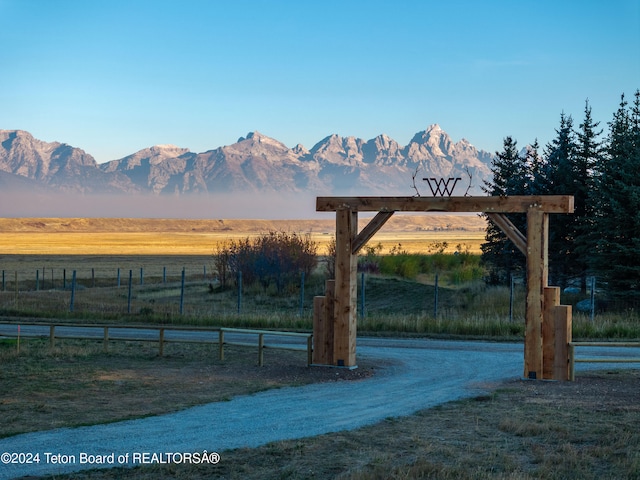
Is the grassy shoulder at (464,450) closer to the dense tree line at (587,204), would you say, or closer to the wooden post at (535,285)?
the wooden post at (535,285)

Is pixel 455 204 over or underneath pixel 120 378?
over

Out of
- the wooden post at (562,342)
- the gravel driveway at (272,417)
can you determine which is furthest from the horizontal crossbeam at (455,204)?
the gravel driveway at (272,417)

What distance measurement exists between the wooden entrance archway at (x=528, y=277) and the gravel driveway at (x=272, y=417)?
1.18m

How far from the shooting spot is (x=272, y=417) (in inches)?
574

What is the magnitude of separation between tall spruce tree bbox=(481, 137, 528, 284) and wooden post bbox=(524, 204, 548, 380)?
22.2m

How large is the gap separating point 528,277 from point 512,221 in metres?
24.7

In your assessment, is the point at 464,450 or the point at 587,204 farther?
the point at 587,204

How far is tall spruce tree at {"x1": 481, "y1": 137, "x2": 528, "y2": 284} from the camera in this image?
42312 millimetres

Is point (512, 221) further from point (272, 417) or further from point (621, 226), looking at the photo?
point (272, 417)

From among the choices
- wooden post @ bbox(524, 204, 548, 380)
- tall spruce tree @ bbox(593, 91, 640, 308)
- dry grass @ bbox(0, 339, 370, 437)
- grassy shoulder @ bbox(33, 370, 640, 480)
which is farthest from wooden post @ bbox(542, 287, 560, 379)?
tall spruce tree @ bbox(593, 91, 640, 308)

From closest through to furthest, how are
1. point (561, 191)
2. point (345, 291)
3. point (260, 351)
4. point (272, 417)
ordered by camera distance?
1. point (272, 417)
2. point (345, 291)
3. point (260, 351)
4. point (561, 191)

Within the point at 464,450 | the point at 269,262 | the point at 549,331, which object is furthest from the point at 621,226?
the point at 464,450

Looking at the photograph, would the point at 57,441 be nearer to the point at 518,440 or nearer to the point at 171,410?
the point at 171,410

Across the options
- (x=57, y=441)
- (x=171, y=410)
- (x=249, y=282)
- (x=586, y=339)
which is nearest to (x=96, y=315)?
(x=249, y=282)
